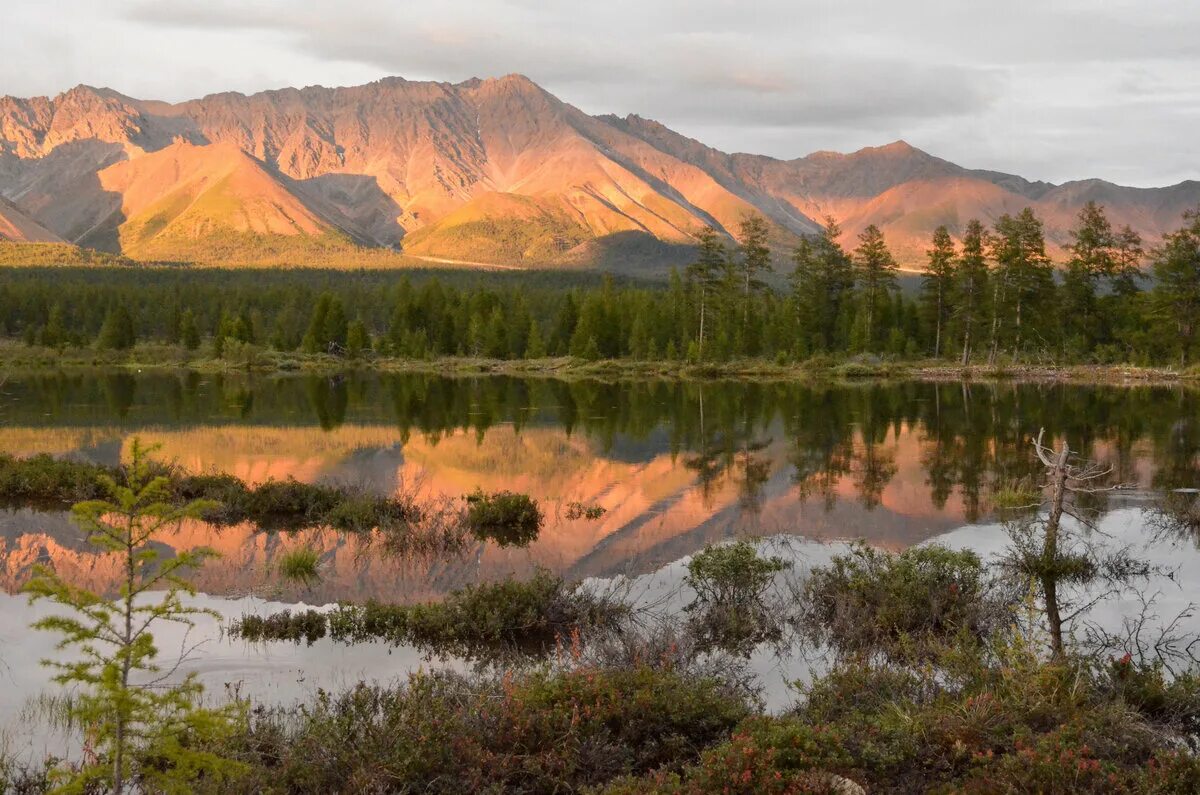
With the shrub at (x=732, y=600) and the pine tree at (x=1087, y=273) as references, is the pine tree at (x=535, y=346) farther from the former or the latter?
the shrub at (x=732, y=600)

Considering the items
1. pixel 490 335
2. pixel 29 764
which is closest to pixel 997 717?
pixel 29 764

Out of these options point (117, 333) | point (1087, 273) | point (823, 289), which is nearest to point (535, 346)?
point (823, 289)

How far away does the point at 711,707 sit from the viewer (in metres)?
9.70

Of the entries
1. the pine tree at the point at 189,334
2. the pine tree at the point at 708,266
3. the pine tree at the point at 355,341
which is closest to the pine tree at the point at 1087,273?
the pine tree at the point at 708,266

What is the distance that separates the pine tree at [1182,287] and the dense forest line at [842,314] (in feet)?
0.36

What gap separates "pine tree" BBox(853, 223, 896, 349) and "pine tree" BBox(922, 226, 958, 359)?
3731mm

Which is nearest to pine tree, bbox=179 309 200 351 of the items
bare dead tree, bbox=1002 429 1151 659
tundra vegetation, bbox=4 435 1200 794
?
tundra vegetation, bbox=4 435 1200 794

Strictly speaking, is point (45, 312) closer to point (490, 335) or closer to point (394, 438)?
point (490, 335)

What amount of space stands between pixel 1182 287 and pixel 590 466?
202ft

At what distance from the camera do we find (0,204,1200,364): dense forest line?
7938 centimetres

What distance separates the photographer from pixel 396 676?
A: 11914mm

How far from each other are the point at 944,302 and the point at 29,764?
8793 cm

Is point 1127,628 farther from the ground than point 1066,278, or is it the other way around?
point 1066,278

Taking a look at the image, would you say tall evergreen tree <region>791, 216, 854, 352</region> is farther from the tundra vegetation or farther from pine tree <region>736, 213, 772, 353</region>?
the tundra vegetation
